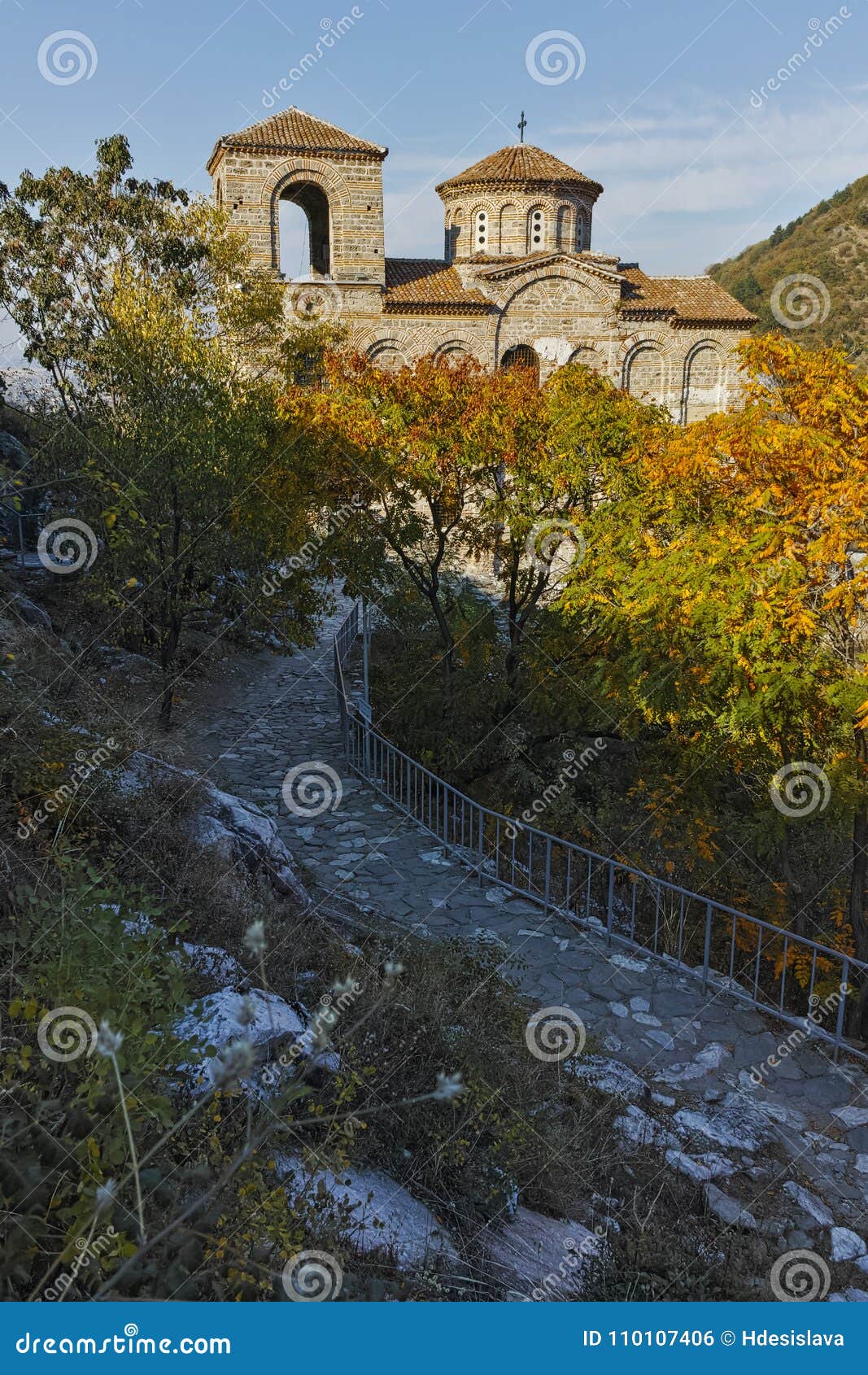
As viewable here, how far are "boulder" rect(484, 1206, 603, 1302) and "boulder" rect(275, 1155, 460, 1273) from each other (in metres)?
0.23

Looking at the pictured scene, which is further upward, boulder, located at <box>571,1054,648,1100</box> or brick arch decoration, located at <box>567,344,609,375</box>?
brick arch decoration, located at <box>567,344,609,375</box>

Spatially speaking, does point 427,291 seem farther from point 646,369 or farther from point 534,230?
point 646,369

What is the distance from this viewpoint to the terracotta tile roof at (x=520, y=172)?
3091 centimetres

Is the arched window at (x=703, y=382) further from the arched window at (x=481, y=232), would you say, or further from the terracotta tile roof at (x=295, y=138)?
the terracotta tile roof at (x=295, y=138)

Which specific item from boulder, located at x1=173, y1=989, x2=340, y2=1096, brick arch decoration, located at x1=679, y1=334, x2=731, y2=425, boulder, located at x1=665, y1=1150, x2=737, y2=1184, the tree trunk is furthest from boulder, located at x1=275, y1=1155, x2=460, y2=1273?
brick arch decoration, located at x1=679, y1=334, x2=731, y2=425

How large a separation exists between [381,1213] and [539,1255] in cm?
73

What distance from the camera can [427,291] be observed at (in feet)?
98.1

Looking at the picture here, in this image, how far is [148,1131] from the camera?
3328mm

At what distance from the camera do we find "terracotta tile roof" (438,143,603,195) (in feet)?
101

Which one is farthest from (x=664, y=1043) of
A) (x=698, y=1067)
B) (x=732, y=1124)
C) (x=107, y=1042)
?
(x=107, y=1042)

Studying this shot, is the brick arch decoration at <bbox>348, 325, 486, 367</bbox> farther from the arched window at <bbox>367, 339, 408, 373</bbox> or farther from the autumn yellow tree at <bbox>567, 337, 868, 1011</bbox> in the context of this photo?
the autumn yellow tree at <bbox>567, 337, 868, 1011</bbox>

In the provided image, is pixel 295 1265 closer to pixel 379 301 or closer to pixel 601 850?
pixel 601 850

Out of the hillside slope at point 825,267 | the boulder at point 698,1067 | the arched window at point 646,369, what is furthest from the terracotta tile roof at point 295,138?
the hillside slope at point 825,267

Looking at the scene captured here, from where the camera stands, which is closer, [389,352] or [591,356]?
[389,352]
